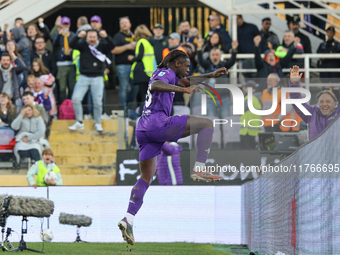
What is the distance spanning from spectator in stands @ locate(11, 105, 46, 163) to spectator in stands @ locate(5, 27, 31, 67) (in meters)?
1.97

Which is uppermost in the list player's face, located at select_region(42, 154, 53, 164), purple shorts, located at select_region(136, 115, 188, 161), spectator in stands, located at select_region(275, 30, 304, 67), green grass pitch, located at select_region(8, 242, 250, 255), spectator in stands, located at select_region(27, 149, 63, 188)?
spectator in stands, located at select_region(275, 30, 304, 67)

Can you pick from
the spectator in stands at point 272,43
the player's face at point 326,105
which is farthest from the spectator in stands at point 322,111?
the spectator in stands at point 272,43

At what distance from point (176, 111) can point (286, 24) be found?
5640 mm

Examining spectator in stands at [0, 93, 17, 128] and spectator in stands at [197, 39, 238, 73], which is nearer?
spectator in stands at [0, 93, 17, 128]

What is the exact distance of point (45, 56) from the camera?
50.5 ft

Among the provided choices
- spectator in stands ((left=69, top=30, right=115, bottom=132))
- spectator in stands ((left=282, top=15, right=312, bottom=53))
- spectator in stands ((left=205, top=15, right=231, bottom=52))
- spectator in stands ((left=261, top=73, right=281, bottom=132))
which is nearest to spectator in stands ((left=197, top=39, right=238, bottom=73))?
spectator in stands ((left=205, top=15, right=231, bottom=52))

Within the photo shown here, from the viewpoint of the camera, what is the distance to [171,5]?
19.3m

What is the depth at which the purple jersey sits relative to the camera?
7371mm

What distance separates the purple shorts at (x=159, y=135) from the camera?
7.32 metres

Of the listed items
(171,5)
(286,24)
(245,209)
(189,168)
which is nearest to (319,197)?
(245,209)

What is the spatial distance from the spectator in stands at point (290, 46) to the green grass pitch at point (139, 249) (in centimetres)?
554

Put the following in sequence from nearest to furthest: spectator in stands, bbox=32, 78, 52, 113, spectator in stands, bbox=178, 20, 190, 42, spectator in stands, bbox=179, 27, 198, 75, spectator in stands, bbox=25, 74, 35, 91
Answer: spectator in stands, bbox=179, 27, 198, 75
spectator in stands, bbox=32, 78, 52, 113
spectator in stands, bbox=25, 74, 35, 91
spectator in stands, bbox=178, 20, 190, 42

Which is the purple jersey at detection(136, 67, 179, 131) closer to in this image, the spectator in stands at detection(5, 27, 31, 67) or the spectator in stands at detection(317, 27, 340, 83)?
the spectator in stands at detection(5, 27, 31, 67)

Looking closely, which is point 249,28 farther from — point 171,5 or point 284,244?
point 284,244
